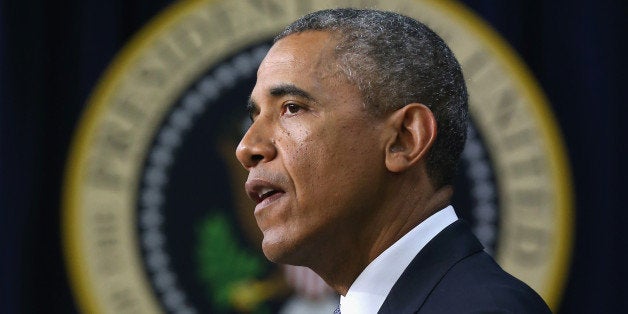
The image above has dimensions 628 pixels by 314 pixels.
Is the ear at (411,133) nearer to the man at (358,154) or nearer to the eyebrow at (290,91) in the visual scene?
the man at (358,154)

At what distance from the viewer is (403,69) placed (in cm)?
118

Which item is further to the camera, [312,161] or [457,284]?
[312,161]

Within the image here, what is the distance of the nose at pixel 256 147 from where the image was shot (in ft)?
Result: 3.83

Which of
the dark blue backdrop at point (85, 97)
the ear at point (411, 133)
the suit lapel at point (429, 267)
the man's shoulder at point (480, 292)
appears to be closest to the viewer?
the man's shoulder at point (480, 292)

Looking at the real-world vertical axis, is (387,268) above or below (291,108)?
below

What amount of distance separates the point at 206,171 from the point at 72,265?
1.23ft

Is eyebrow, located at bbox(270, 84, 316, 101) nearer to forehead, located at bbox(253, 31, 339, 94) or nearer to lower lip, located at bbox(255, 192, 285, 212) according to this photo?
forehead, located at bbox(253, 31, 339, 94)

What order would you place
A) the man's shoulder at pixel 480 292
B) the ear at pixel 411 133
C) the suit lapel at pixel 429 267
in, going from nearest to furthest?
the man's shoulder at pixel 480 292 → the suit lapel at pixel 429 267 → the ear at pixel 411 133

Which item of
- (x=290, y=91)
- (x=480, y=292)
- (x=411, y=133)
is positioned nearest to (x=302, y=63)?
(x=290, y=91)

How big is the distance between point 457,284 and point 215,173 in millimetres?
1337

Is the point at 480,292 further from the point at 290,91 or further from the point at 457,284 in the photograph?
the point at 290,91

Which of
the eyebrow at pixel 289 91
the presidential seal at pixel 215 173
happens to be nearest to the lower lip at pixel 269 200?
the eyebrow at pixel 289 91

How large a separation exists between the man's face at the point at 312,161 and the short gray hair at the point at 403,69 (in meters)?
0.02

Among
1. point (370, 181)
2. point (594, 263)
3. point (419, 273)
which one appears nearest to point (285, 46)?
point (370, 181)
